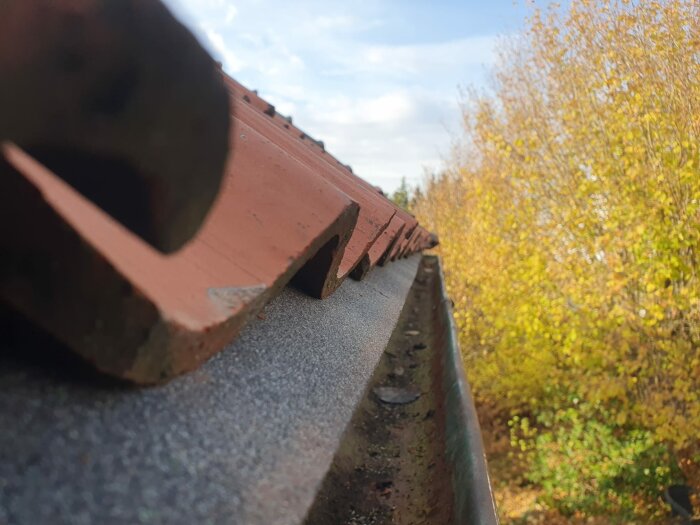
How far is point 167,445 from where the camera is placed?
552 millimetres

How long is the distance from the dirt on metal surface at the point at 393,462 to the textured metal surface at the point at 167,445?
1.91ft

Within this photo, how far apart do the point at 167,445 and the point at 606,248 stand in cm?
911

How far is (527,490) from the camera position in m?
12.0

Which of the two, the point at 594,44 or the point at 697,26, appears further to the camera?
the point at 594,44

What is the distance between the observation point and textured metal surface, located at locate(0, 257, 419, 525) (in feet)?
1.49

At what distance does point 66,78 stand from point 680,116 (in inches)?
337

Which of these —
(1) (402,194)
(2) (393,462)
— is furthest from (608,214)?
(1) (402,194)

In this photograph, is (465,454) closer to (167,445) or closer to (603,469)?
(167,445)

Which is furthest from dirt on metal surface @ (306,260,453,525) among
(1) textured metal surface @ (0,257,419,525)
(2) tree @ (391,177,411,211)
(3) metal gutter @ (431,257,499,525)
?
(2) tree @ (391,177,411,211)

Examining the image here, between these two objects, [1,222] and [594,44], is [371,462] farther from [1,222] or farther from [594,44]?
[594,44]

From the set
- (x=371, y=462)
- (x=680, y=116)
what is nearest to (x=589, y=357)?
(x=680, y=116)

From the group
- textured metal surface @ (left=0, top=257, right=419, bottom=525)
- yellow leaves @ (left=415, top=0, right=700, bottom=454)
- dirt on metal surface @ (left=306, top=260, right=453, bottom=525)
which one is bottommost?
dirt on metal surface @ (left=306, top=260, right=453, bottom=525)

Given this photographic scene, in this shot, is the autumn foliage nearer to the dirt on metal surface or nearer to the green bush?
the green bush

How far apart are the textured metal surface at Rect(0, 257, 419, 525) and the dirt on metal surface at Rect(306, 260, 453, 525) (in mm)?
583
